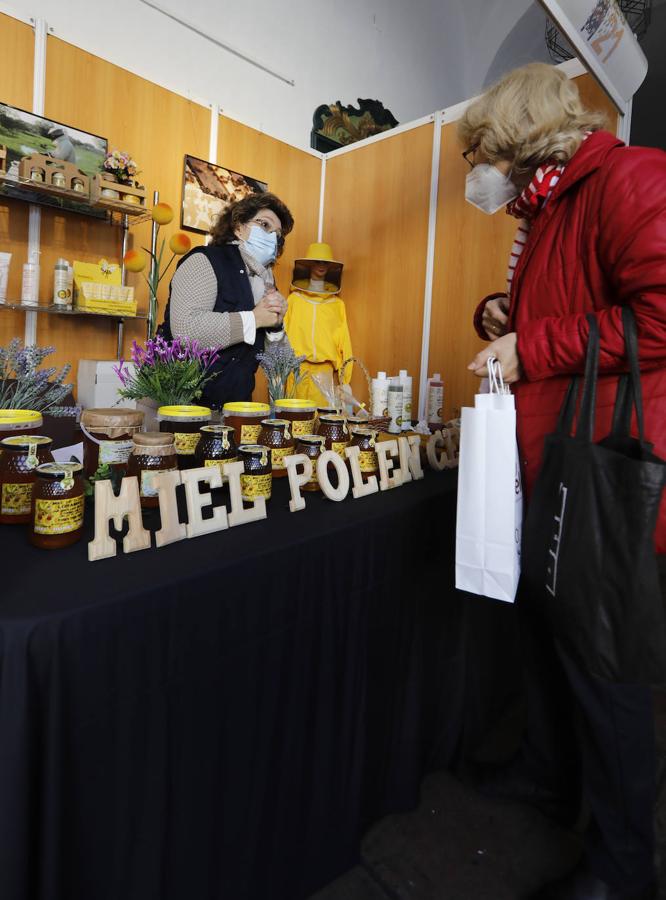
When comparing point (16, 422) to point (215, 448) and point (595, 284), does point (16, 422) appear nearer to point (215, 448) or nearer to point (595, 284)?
point (215, 448)

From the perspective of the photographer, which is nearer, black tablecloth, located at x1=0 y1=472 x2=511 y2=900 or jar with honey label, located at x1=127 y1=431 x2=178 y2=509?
black tablecloth, located at x1=0 y1=472 x2=511 y2=900

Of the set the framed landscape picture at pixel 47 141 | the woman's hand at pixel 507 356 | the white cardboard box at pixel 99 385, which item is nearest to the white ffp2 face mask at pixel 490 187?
the woman's hand at pixel 507 356

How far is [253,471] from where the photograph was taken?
103 centimetres

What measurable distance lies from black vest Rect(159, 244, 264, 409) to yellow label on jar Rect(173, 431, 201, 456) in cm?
79

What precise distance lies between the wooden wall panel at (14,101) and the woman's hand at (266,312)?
1.79m

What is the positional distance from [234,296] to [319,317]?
75.4 inches

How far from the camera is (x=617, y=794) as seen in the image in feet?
3.34

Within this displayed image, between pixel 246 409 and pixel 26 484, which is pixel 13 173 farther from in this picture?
pixel 26 484

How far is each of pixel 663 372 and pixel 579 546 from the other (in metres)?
0.36

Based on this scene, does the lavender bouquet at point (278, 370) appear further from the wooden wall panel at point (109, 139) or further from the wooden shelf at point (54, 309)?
the wooden wall panel at point (109, 139)

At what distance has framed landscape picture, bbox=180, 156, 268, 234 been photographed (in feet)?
11.5

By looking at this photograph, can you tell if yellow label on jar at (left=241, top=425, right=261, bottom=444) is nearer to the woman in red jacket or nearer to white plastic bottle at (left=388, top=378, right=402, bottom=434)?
the woman in red jacket

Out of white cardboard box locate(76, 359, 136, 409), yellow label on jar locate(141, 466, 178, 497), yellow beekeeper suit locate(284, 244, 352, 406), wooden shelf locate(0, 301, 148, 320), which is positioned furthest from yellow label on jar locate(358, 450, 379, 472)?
yellow beekeeper suit locate(284, 244, 352, 406)

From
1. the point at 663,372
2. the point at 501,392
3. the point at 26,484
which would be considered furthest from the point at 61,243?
the point at 663,372
